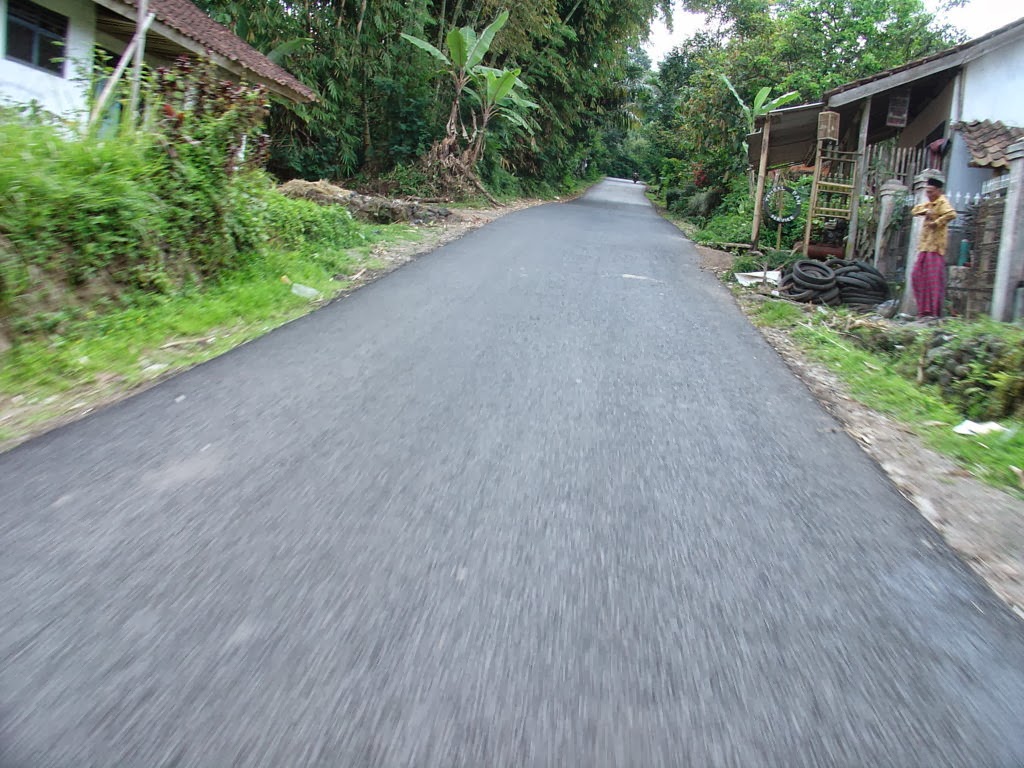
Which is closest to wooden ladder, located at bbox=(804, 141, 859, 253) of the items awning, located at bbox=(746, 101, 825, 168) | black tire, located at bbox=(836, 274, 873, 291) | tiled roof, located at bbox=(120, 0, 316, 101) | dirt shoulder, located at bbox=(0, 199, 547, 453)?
awning, located at bbox=(746, 101, 825, 168)

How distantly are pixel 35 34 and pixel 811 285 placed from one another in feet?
43.4

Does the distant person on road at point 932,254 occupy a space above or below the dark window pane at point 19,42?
below

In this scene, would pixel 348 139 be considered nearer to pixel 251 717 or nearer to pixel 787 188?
pixel 787 188

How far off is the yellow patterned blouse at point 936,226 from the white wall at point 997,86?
5.11m

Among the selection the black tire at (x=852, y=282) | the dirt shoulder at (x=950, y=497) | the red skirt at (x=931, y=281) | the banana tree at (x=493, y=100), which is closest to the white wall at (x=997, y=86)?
the black tire at (x=852, y=282)

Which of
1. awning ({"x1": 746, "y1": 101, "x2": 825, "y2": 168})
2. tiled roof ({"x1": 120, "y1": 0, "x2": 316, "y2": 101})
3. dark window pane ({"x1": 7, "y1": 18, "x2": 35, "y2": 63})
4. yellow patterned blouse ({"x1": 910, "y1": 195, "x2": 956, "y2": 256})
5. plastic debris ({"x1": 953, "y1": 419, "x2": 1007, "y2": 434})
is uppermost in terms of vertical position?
tiled roof ({"x1": 120, "y1": 0, "x2": 316, "y2": 101})

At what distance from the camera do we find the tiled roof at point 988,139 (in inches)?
396

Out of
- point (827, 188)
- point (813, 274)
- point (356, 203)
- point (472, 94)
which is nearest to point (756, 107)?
point (472, 94)

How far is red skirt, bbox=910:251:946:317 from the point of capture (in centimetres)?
802

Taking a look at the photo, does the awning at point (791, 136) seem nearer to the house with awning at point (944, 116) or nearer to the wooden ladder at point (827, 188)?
the house with awning at point (944, 116)

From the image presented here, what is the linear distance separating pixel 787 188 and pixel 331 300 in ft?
48.8

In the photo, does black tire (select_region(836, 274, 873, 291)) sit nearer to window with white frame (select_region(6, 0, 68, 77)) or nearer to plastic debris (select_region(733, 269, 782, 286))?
plastic debris (select_region(733, 269, 782, 286))

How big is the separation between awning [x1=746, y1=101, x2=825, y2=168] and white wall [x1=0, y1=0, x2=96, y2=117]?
11753 mm

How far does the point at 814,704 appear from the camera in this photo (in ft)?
7.00
